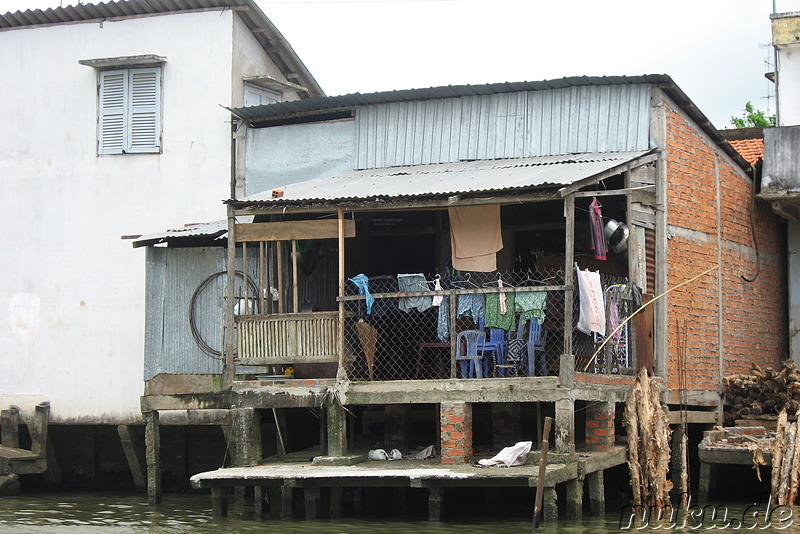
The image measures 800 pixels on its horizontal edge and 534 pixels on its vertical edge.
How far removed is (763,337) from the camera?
20.0 metres

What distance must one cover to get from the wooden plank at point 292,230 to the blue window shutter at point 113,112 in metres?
4.84

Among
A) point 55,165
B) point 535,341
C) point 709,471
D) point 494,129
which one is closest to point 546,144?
point 494,129

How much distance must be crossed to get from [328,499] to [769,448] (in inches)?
228

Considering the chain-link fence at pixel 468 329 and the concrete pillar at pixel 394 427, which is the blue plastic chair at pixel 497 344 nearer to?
the chain-link fence at pixel 468 329

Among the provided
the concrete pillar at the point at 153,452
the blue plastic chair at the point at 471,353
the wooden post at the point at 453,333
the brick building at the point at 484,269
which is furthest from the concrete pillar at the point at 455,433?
the concrete pillar at the point at 153,452

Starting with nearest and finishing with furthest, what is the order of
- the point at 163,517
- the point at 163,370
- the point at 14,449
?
the point at 163,517 → the point at 163,370 → the point at 14,449

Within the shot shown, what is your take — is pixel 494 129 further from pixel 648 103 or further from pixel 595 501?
pixel 595 501

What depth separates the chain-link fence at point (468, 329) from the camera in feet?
49.1

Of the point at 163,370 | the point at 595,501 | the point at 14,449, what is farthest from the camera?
the point at 14,449

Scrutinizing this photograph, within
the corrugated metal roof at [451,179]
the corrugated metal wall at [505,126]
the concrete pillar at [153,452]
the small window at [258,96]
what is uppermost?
the small window at [258,96]

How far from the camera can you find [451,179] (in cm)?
1642

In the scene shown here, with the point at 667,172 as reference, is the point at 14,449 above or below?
below

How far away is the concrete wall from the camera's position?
19688 mm

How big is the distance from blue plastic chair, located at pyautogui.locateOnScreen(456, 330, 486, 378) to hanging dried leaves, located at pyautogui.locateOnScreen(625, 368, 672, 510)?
200 cm
